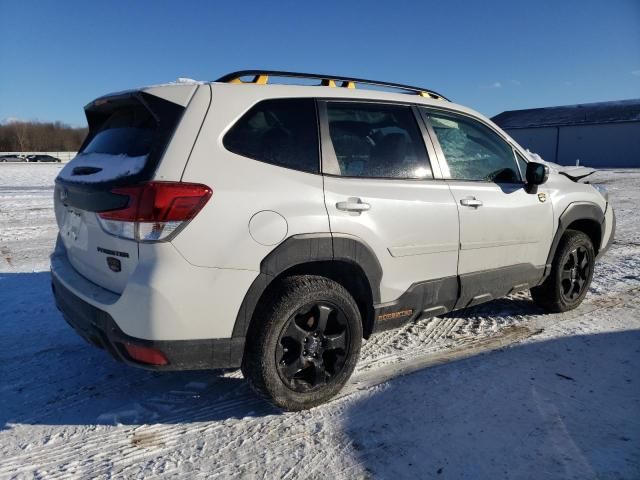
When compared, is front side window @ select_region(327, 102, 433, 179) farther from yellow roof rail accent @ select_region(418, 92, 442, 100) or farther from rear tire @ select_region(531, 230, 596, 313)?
rear tire @ select_region(531, 230, 596, 313)

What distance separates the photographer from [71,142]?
83.1 meters

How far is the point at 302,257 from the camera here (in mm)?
2697

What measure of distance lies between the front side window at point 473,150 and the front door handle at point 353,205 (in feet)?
3.12

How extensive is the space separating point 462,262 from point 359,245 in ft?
3.30

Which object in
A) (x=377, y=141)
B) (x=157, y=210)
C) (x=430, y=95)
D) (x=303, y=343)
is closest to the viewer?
(x=157, y=210)

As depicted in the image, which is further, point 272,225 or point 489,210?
point 489,210

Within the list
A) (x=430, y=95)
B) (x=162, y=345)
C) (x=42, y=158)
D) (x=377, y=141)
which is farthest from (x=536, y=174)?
(x=42, y=158)

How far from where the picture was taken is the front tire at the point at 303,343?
2664mm

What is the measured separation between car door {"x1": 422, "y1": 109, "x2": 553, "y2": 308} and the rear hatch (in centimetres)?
191

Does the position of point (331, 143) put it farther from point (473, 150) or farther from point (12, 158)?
point (12, 158)

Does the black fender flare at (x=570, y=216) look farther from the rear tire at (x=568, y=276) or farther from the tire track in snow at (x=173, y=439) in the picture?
the tire track in snow at (x=173, y=439)

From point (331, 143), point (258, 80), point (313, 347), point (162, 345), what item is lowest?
point (313, 347)

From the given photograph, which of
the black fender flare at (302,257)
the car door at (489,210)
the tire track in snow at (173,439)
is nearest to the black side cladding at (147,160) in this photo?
the black fender flare at (302,257)

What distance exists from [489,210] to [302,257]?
1.66 metres
